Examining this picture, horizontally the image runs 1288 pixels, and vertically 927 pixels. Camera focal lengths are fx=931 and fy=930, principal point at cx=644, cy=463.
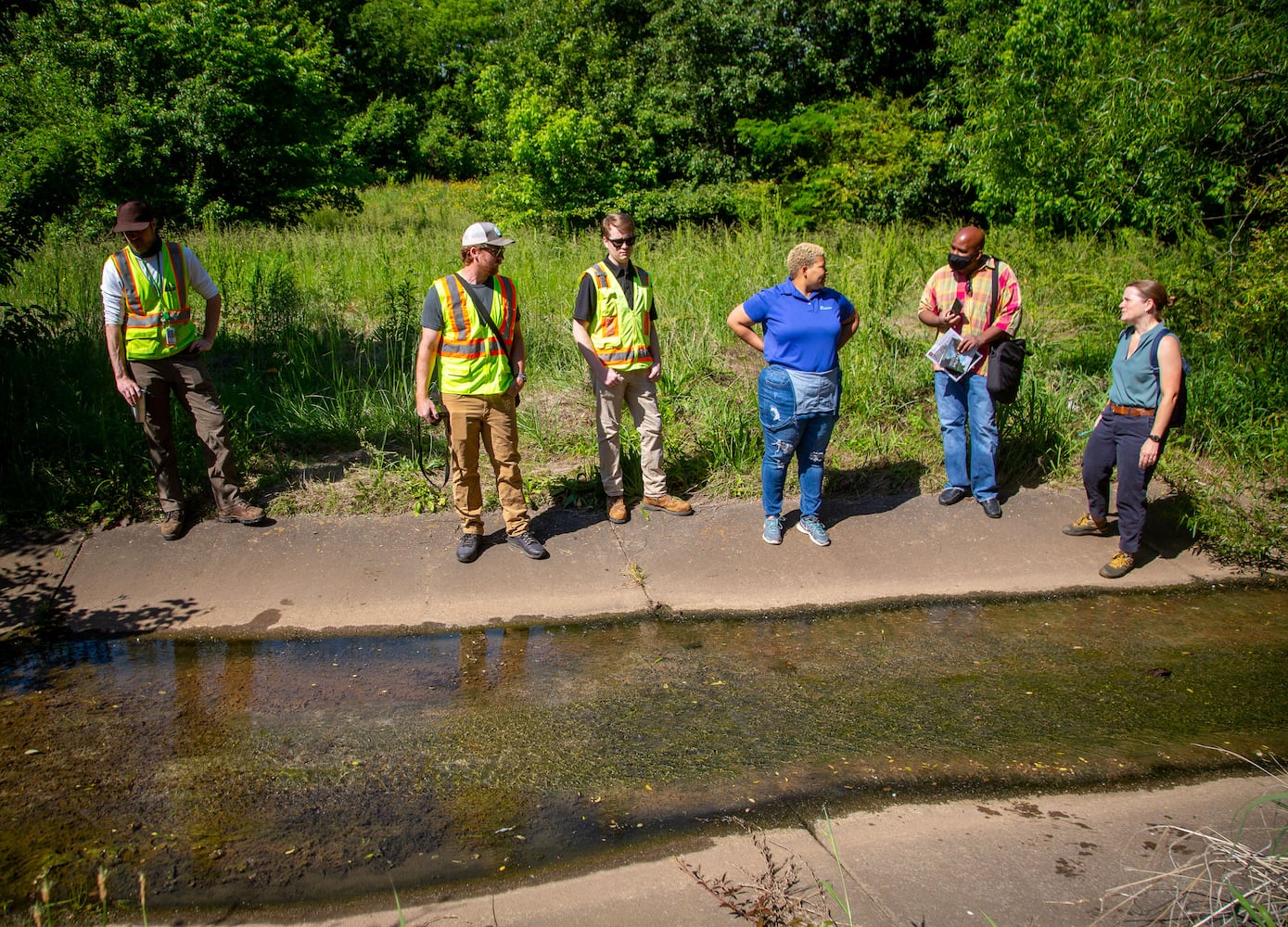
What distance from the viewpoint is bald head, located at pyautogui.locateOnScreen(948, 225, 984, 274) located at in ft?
19.3

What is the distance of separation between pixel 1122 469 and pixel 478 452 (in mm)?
3927

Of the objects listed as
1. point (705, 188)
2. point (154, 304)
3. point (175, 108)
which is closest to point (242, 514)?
point (154, 304)

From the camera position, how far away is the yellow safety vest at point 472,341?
17.3 ft

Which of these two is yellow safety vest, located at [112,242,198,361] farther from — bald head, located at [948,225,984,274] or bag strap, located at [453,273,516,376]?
bald head, located at [948,225,984,274]

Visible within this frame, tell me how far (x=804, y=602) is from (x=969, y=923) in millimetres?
2560

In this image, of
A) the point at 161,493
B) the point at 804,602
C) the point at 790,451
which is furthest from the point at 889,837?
the point at 161,493

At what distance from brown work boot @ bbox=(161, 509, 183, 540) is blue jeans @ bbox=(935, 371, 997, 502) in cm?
494

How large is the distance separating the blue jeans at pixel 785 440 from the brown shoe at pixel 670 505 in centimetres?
56

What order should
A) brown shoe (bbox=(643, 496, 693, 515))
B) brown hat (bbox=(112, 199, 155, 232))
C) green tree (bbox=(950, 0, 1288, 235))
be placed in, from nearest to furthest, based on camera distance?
brown hat (bbox=(112, 199, 155, 232)) → brown shoe (bbox=(643, 496, 693, 515)) → green tree (bbox=(950, 0, 1288, 235))

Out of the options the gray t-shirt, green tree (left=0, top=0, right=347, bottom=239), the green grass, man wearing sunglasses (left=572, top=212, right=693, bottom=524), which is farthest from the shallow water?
green tree (left=0, top=0, right=347, bottom=239)

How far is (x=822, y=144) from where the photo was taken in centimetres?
1764

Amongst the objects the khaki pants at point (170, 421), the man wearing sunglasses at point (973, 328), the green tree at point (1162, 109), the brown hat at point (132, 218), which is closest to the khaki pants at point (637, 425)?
the man wearing sunglasses at point (973, 328)

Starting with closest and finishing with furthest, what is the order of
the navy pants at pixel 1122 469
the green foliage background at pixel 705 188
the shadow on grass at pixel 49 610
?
the shadow on grass at pixel 49 610 < the navy pants at pixel 1122 469 < the green foliage background at pixel 705 188

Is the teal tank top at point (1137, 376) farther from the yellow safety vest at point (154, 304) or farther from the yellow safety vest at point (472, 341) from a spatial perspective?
the yellow safety vest at point (154, 304)
